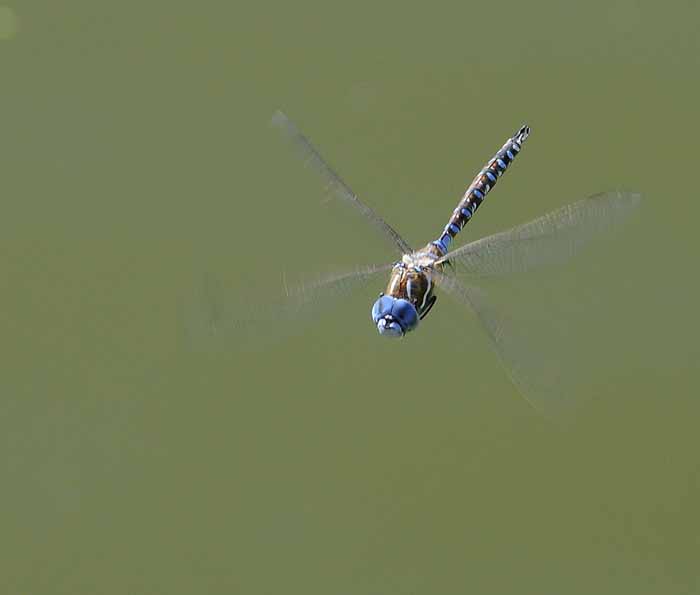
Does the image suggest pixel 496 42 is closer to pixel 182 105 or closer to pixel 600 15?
pixel 600 15

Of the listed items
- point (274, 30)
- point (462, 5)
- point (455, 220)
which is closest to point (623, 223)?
point (455, 220)

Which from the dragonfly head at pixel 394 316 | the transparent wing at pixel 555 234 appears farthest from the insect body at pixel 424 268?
the transparent wing at pixel 555 234

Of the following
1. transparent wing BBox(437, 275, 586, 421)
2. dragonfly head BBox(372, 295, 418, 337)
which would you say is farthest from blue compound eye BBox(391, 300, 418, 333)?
transparent wing BBox(437, 275, 586, 421)

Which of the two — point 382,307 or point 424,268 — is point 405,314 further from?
point 424,268

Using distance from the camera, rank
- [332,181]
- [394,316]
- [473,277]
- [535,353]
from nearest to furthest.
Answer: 1. [535,353]
2. [394,316]
3. [473,277]
4. [332,181]

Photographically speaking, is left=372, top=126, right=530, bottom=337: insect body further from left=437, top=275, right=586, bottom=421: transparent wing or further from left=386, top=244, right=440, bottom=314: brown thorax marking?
left=437, top=275, right=586, bottom=421: transparent wing

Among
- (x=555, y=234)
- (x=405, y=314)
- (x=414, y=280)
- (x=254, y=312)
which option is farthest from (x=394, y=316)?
(x=555, y=234)
